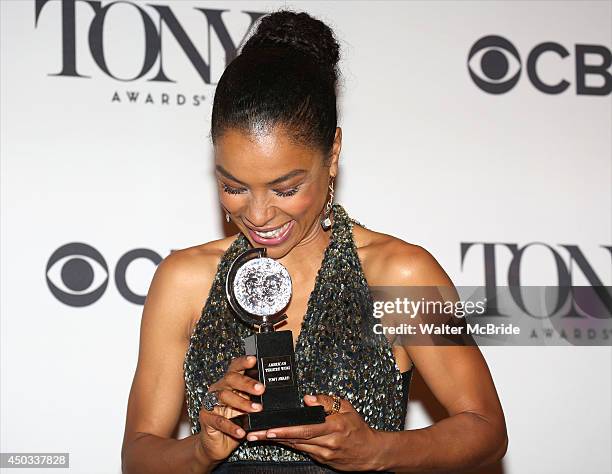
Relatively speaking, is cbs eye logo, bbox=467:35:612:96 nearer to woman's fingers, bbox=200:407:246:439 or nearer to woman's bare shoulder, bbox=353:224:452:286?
woman's bare shoulder, bbox=353:224:452:286

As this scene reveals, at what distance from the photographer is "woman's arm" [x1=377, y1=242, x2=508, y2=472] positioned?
1757 mm

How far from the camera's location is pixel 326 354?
1.99 meters

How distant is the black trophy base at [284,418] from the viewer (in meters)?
1.54

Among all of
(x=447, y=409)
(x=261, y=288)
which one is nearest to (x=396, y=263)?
(x=447, y=409)

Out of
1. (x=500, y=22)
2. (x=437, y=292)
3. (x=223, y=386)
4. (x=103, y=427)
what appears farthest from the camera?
(x=500, y=22)

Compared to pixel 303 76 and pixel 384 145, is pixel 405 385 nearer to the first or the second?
pixel 303 76

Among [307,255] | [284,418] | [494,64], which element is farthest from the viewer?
[494,64]

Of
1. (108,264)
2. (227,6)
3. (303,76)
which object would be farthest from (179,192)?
(303,76)

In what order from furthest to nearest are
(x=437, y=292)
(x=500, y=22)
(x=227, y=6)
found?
1. (x=500, y=22)
2. (x=227, y=6)
3. (x=437, y=292)

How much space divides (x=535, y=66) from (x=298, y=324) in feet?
5.00

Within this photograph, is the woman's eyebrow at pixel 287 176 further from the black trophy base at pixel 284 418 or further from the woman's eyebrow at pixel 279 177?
the black trophy base at pixel 284 418

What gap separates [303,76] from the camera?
1.89m

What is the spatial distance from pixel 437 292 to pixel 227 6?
1332 millimetres

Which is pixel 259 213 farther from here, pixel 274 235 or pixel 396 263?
pixel 396 263
